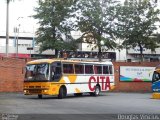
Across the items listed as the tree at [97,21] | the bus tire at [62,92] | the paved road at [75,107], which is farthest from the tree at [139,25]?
the paved road at [75,107]

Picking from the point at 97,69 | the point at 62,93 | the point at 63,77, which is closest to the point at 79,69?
the point at 97,69

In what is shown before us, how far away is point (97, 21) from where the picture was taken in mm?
46250

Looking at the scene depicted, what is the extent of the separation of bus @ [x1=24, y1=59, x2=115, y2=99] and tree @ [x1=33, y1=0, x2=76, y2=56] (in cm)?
1083

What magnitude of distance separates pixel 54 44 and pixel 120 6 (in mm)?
8528

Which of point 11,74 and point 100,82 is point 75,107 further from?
point 11,74

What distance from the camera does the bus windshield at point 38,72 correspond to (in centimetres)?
2994

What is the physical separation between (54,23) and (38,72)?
16724 mm

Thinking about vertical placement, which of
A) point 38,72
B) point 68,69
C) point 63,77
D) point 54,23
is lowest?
point 63,77

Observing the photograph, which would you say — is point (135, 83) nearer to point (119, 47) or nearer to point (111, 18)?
point (119, 47)

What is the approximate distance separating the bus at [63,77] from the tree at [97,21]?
972cm

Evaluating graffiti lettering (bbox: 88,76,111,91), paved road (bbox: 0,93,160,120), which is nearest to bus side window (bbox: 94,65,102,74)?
graffiti lettering (bbox: 88,76,111,91)

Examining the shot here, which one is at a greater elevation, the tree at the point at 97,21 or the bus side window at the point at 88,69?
the tree at the point at 97,21

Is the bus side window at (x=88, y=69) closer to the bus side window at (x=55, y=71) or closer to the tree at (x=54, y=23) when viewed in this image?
the bus side window at (x=55, y=71)

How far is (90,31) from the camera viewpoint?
47062 millimetres
